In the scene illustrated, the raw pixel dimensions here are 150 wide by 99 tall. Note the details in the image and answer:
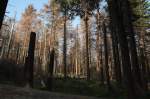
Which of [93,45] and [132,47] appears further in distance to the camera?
[93,45]

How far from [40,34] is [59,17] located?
1550 cm

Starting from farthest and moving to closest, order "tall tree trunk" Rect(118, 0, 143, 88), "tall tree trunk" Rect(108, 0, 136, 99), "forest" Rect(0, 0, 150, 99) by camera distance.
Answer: "tall tree trunk" Rect(118, 0, 143, 88) → "forest" Rect(0, 0, 150, 99) → "tall tree trunk" Rect(108, 0, 136, 99)

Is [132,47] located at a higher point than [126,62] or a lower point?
higher

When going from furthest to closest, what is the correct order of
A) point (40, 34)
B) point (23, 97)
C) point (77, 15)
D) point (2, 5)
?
point (40, 34), point (77, 15), point (23, 97), point (2, 5)

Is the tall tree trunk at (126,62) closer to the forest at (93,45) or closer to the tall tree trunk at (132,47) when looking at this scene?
the forest at (93,45)

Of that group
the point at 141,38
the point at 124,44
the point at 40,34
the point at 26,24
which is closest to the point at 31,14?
the point at 26,24

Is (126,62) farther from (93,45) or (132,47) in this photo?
(93,45)

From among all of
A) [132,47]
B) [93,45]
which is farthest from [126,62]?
[93,45]

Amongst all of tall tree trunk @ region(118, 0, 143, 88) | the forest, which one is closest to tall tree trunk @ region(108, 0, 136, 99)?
the forest

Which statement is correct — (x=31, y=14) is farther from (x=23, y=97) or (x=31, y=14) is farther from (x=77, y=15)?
(x=23, y=97)

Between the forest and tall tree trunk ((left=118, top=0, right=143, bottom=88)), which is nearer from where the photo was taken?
the forest

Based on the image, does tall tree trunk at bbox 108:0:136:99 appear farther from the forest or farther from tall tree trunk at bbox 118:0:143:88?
tall tree trunk at bbox 118:0:143:88

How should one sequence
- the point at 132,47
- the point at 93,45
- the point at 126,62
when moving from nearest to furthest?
the point at 126,62, the point at 132,47, the point at 93,45

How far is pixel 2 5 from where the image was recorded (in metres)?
8.79
